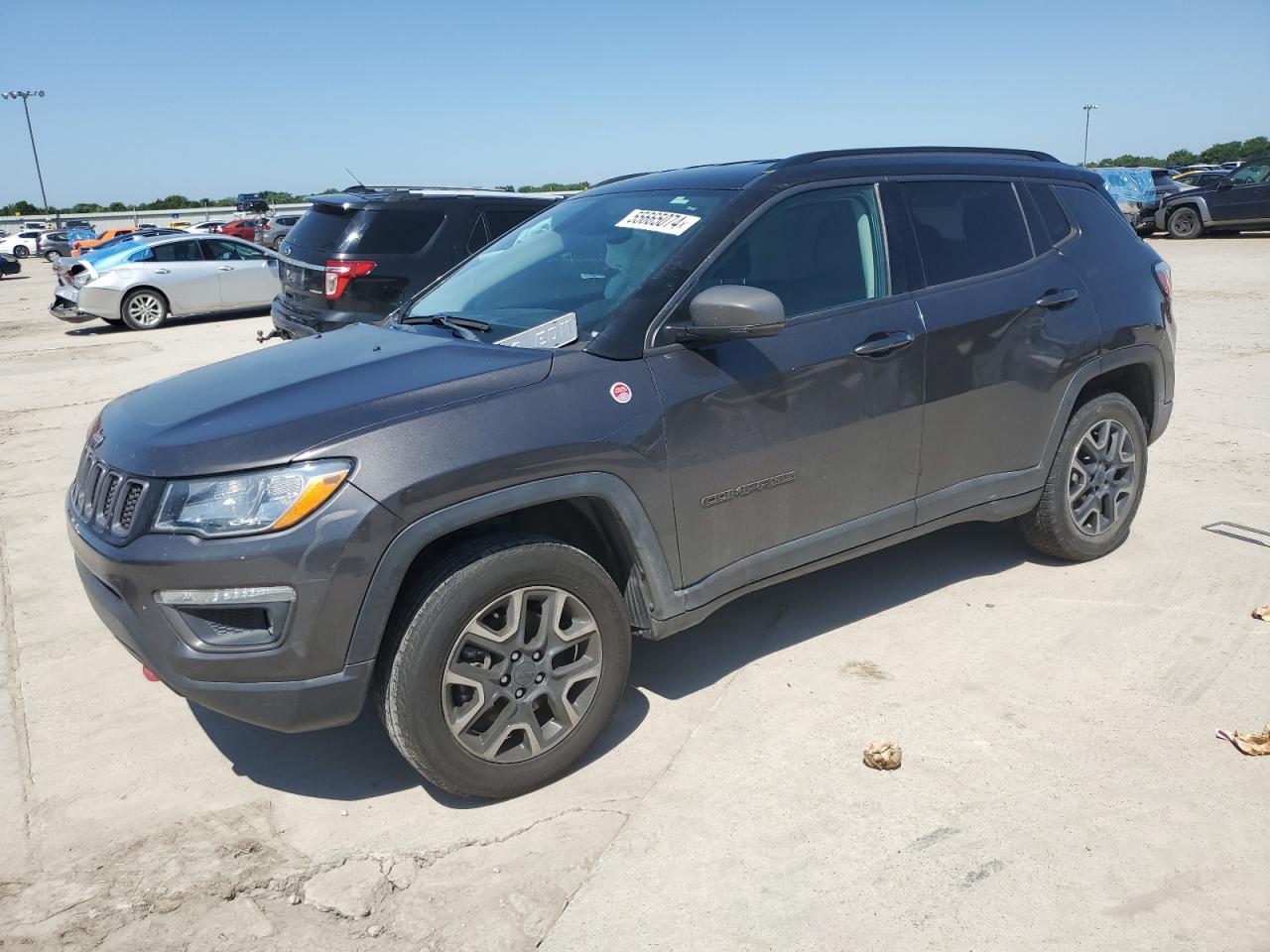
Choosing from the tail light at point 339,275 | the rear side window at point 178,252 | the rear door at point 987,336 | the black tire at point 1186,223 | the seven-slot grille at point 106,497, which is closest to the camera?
the seven-slot grille at point 106,497

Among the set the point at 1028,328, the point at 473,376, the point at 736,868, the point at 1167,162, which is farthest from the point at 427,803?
the point at 1167,162

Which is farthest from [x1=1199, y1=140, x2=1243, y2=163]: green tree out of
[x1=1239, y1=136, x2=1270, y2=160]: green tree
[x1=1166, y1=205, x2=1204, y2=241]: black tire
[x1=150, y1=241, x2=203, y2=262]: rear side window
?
[x1=150, y1=241, x2=203, y2=262]: rear side window

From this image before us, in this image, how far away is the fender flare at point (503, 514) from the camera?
2.88 metres

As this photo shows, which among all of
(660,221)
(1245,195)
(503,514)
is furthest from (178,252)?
(1245,195)

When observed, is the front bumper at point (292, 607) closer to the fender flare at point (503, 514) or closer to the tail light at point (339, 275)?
the fender flare at point (503, 514)

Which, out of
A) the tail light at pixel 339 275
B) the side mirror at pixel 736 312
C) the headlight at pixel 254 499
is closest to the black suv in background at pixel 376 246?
the tail light at pixel 339 275

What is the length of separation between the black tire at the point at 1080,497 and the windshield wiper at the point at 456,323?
2.62 m

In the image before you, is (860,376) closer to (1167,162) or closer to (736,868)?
(736,868)

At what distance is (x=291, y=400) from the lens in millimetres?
3121

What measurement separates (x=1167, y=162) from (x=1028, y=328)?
84629 mm

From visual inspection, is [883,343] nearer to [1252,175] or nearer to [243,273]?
[243,273]

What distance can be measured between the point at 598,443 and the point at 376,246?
6010mm

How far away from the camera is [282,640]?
9.32 feet

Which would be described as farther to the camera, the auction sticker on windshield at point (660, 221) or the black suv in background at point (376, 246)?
the black suv in background at point (376, 246)
